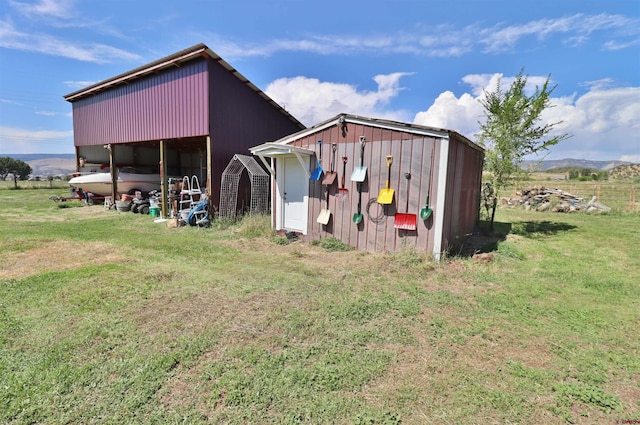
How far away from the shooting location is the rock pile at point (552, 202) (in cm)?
1380

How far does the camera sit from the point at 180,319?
3.23 meters

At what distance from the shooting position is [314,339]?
289 centimetres

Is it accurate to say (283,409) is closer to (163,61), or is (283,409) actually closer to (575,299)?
(575,299)

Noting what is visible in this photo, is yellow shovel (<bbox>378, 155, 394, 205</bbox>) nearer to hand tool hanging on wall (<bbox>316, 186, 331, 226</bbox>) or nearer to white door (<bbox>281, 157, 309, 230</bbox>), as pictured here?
hand tool hanging on wall (<bbox>316, 186, 331, 226</bbox>)

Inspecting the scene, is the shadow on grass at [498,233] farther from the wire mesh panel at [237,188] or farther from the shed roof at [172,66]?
the shed roof at [172,66]

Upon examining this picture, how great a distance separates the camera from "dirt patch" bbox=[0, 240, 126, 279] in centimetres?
470

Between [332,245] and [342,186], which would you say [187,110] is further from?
[332,245]

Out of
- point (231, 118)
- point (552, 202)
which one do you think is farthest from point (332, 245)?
point (552, 202)

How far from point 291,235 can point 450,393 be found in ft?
18.4

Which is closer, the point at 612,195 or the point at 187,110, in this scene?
the point at 187,110

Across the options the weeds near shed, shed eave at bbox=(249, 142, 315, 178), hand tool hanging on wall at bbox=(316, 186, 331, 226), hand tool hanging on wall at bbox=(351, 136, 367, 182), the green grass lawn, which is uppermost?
shed eave at bbox=(249, 142, 315, 178)

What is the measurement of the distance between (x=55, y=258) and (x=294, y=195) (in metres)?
4.87

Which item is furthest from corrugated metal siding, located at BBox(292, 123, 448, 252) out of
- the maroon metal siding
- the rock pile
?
the rock pile

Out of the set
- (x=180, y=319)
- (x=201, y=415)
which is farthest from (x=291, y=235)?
(x=201, y=415)
